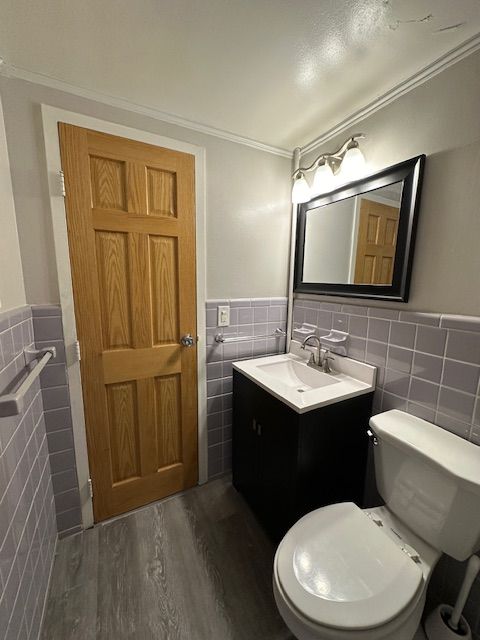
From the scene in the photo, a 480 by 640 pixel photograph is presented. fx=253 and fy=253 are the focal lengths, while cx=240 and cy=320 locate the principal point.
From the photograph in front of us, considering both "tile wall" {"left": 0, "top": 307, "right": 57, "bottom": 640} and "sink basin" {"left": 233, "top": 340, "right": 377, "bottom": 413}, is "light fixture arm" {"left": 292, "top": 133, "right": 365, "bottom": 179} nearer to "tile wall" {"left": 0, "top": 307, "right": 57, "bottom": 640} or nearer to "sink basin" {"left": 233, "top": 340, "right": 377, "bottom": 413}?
"sink basin" {"left": 233, "top": 340, "right": 377, "bottom": 413}

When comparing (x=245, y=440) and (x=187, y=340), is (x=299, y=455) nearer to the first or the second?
(x=245, y=440)

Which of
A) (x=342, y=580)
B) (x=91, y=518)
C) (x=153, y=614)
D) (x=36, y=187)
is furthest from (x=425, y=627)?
(x=36, y=187)

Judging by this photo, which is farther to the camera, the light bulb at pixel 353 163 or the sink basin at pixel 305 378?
the light bulb at pixel 353 163

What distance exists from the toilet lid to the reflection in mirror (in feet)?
3.30

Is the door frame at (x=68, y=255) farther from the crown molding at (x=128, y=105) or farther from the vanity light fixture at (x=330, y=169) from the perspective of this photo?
the vanity light fixture at (x=330, y=169)

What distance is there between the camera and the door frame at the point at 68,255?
3.52 feet

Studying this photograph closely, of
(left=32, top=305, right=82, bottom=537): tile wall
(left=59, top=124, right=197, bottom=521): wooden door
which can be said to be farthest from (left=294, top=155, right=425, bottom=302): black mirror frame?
(left=32, top=305, right=82, bottom=537): tile wall

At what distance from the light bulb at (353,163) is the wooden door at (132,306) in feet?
2.58

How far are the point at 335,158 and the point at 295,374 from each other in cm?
124

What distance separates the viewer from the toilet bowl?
675 mm

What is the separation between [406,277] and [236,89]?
3.65 feet

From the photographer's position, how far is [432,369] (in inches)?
40.7

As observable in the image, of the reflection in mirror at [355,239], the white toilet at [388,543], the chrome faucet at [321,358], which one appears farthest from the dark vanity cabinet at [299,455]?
the reflection in mirror at [355,239]

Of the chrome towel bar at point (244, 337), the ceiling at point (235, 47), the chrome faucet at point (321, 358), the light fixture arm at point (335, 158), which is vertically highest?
the ceiling at point (235, 47)
